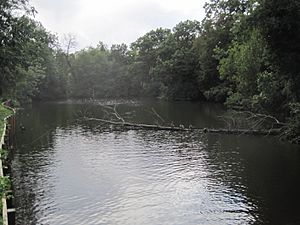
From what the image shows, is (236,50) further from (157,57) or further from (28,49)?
(157,57)

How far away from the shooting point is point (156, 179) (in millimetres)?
21656

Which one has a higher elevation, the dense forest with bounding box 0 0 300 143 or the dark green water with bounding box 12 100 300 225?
the dense forest with bounding box 0 0 300 143

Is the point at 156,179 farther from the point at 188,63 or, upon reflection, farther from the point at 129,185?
the point at 188,63

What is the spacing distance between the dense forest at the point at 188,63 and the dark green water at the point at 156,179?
539 cm

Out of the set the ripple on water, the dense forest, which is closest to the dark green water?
the ripple on water

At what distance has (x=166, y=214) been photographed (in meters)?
16.7

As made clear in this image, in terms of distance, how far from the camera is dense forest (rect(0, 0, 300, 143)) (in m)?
24.3

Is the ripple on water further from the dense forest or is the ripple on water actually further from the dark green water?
the dense forest

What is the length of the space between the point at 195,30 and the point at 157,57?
9.98 meters

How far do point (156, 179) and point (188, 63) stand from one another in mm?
59578

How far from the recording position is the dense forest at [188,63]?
24.3m

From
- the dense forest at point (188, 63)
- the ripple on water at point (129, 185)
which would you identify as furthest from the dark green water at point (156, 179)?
the dense forest at point (188, 63)

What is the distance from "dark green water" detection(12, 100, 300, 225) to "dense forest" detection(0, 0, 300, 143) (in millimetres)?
5393

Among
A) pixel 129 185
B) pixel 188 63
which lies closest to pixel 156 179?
pixel 129 185
